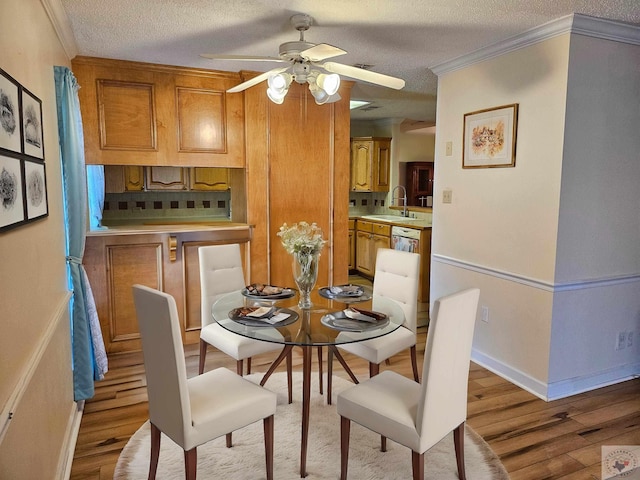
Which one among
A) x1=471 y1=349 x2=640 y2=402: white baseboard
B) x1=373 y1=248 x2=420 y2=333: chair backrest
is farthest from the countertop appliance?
x1=373 y1=248 x2=420 y2=333: chair backrest

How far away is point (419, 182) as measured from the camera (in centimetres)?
722

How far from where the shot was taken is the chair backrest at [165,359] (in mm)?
1764

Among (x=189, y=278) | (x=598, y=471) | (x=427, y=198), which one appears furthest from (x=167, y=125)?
(x=427, y=198)

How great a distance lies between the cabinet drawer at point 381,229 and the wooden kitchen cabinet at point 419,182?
1.47m

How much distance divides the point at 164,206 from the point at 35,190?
9.03ft

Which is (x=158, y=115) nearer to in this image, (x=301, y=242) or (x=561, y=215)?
(x=301, y=242)

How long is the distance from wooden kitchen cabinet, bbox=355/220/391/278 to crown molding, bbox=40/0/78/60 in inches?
148

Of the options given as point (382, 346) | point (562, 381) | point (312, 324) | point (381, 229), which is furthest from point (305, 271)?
point (381, 229)

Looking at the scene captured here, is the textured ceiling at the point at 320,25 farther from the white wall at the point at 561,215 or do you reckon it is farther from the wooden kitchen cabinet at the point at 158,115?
the white wall at the point at 561,215

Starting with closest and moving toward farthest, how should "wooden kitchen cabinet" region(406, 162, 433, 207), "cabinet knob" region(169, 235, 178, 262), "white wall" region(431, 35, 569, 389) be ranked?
1. "white wall" region(431, 35, 569, 389)
2. "cabinet knob" region(169, 235, 178, 262)
3. "wooden kitchen cabinet" region(406, 162, 433, 207)

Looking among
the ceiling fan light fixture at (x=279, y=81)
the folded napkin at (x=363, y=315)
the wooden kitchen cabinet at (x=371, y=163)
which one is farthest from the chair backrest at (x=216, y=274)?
the wooden kitchen cabinet at (x=371, y=163)

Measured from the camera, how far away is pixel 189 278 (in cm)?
384

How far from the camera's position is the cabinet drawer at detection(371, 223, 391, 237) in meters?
5.67

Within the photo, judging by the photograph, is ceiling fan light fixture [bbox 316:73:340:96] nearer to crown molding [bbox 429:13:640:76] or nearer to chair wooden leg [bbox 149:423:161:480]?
crown molding [bbox 429:13:640:76]
